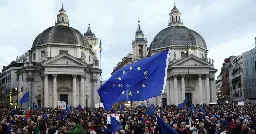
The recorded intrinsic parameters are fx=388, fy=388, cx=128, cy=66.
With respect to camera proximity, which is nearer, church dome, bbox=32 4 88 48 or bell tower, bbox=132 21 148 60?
church dome, bbox=32 4 88 48

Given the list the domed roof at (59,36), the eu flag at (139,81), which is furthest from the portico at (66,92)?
the eu flag at (139,81)

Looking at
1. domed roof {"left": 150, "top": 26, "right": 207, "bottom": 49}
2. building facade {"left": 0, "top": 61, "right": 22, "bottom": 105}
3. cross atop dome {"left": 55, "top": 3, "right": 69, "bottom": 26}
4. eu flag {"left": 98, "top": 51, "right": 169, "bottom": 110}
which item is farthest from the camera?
building facade {"left": 0, "top": 61, "right": 22, "bottom": 105}

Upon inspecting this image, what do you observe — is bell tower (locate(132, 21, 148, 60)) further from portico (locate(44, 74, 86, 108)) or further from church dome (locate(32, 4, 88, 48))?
portico (locate(44, 74, 86, 108))

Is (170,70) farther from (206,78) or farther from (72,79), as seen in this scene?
(72,79)

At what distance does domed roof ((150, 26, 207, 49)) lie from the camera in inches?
3179

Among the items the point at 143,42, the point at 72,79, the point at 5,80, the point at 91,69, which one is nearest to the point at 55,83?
the point at 72,79

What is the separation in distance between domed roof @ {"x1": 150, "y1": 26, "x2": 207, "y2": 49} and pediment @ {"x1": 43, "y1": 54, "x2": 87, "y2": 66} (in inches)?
830

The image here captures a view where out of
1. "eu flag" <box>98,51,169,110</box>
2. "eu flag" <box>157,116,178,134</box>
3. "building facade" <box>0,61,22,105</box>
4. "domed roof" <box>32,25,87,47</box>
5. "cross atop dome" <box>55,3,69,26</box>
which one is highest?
A: "cross atop dome" <box>55,3,69,26</box>

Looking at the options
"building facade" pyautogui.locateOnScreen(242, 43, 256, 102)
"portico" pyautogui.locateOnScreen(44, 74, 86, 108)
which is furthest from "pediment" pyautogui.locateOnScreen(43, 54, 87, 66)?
"building facade" pyautogui.locateOnScreen(242, 43, 256, 102)

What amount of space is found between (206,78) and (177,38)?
11367 millimetres

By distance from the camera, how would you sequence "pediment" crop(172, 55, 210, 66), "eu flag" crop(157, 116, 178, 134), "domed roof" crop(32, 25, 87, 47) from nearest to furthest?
"eu flag" crop(157, 116, 178, 134) < "pediment" crop(172, 55, 210, 66) < "domed roof" crop(32, 25, 87, 47)

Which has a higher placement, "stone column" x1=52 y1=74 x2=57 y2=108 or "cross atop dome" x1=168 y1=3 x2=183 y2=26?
"cross atop dome" x1=168 y1=3 x2=183 y2=26

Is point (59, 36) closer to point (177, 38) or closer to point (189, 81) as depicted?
point (177, 38)

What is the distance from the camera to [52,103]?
226 ft
